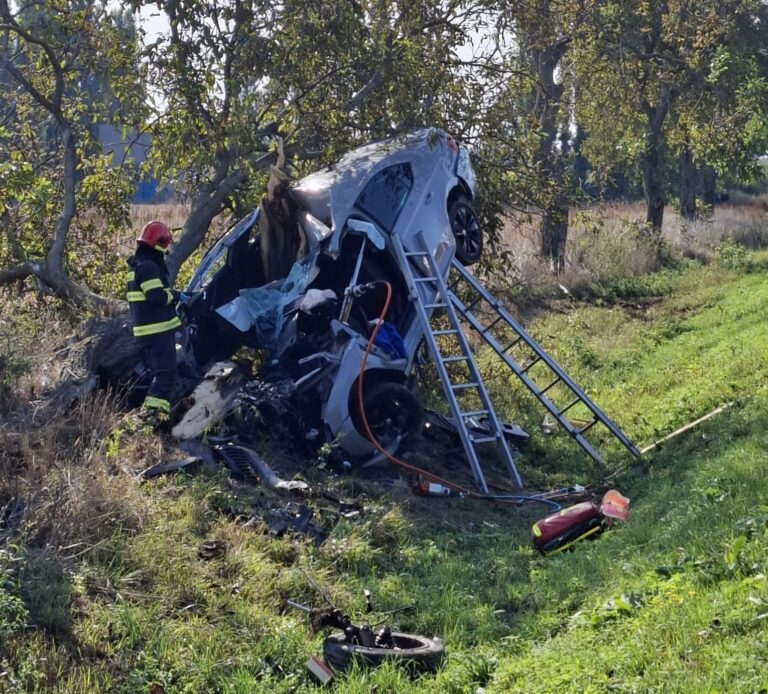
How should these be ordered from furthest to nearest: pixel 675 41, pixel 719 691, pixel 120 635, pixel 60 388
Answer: pixel 675 41 → pixel 60 388 → pixel 120 635 → pixel 719 691

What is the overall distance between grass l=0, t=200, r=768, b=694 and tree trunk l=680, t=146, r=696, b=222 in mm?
20195

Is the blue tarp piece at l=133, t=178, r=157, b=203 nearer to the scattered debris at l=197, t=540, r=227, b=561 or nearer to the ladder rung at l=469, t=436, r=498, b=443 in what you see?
the ladder rung at l=469, t=436, r=498, b=443

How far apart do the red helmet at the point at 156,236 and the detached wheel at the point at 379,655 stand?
4.77 meters

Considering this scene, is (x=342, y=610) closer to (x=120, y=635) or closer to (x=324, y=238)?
(x=120, y=635)

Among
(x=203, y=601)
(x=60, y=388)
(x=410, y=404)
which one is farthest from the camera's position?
(x=410, y=404)

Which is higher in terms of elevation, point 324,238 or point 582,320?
point 324,238

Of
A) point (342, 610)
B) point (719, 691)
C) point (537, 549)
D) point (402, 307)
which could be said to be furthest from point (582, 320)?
point (719, 691)

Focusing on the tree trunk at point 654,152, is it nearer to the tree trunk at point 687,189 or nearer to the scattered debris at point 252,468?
the tree trunk at point 687,189

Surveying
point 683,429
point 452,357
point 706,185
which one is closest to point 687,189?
point 706,185

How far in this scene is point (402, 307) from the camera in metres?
9.88

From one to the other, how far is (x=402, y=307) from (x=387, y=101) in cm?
337

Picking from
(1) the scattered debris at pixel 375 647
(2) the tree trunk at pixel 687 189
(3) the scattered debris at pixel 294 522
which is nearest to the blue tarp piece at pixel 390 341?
(3) the scattered debris at pixel 294 522

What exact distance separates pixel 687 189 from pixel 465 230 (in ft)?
64.6

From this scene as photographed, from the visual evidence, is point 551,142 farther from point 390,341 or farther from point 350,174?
point 390,341
